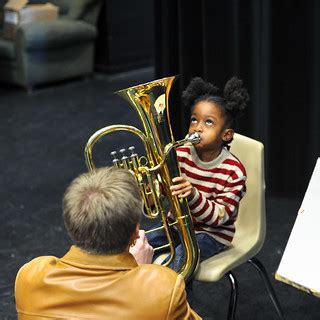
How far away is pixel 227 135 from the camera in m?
2.55

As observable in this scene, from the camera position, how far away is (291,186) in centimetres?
419

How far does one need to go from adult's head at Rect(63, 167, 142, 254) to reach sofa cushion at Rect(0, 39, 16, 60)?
504cm

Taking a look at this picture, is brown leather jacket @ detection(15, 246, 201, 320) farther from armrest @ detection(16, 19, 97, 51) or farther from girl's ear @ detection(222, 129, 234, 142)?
armrest @ detection(16, 19, 97, 51)

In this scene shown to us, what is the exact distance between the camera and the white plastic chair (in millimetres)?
2604

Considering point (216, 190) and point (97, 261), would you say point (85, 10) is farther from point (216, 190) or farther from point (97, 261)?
point (97, 261)

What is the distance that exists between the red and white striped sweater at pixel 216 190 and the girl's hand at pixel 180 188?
0.13 m

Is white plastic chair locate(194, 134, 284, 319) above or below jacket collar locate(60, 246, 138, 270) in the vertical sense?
below

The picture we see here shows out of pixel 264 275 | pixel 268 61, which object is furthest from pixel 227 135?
pixel 268 61

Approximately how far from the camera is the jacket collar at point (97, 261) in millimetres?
1730

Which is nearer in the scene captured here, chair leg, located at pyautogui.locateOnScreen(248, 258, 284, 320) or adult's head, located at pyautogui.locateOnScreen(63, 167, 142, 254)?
adult's head, located at pyautogui.locateOnScreen(63, 167, 142, 254)

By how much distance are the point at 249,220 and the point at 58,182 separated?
2.10m

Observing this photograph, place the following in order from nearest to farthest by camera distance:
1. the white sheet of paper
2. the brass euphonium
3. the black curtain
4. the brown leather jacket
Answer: the brown leather jacket, the white sheet of paper, the brass euphonium, the black curtain

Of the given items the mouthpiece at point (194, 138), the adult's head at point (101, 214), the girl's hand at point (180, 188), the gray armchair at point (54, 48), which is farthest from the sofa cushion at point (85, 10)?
the adult's head at point (101, 214)

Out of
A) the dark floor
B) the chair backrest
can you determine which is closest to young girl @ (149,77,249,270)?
the chair backrest
